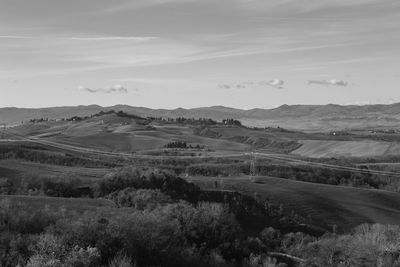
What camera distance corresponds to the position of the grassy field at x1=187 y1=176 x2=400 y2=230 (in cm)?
5281

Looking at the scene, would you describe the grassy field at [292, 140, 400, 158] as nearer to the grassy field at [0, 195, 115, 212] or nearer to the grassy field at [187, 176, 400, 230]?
the grassy field at [187, 176, 400, 230]

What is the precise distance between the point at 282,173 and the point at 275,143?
8670 cm

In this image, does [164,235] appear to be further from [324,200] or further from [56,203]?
[324,200]

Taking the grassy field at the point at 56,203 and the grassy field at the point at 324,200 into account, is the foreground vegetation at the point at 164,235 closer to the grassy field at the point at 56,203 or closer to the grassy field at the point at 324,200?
the grassy field at the point at 56,203

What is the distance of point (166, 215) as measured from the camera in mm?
28766

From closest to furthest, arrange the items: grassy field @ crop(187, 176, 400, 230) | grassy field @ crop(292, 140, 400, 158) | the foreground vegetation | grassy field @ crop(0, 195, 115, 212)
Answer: the foreground vegetation
grassy field @ crop(0, 195, 115, 212)
grassy field @ crop(187, 176, 400, 230)
grassy field @ crop(292, 140, 400, 158)

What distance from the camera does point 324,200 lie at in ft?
187

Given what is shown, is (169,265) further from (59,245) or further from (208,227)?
(208,227)

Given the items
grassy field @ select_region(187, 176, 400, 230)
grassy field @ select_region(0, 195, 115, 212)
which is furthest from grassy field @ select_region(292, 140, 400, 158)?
grassy field @ select_region(0, 195, 115, 212)

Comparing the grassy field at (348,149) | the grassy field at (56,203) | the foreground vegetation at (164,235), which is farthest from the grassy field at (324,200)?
the grassy field at (348,149)

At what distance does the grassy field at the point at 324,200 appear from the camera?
52.8m

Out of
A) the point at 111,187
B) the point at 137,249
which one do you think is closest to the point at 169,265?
the point at 137,249

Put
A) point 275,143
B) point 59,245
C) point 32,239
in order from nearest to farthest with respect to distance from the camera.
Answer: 1. point 59,245
2. point 32,239
3. point 275,143

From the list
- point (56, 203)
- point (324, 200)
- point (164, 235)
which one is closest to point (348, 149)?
point (324, 200)
